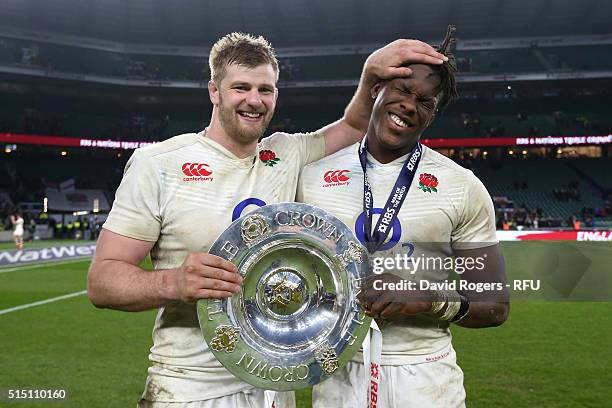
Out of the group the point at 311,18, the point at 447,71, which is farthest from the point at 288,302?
the point at 311,18

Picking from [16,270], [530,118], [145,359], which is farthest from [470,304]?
[530,118]

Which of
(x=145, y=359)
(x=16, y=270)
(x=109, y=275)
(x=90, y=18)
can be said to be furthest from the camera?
(x=90, y=18)

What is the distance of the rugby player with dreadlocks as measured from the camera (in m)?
2.07

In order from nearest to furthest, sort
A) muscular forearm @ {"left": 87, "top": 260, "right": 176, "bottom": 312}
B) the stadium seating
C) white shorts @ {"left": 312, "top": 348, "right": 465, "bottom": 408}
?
muscular forearm @ {"left": 87, "top": 260, "right": 176, "bottom": 312} → white shorts @ {"left": 312, "top": 348, "right": 465, "bottom": 408} → the stadium seating

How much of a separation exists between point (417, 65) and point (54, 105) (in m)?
34.7

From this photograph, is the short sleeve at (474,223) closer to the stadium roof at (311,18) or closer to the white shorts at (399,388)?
the white shorts at (399,388)

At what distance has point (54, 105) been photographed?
32.9 meters

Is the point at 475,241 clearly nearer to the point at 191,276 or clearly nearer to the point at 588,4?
the point at 191,276

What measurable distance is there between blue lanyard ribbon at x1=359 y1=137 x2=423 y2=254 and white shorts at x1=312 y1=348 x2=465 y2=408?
18.9 inches

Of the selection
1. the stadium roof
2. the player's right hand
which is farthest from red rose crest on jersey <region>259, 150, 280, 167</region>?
the stadium roof

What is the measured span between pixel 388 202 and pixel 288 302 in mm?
568

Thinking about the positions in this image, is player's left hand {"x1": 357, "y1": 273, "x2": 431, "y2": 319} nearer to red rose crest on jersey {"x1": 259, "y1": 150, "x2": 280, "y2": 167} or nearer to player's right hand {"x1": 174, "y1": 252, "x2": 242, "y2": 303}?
player's right hand {"x1": 174, "y1": 252, "x2": 242, "y2": 303}

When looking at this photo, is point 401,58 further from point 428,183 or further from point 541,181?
point 541,181

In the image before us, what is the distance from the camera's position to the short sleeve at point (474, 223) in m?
2.17
